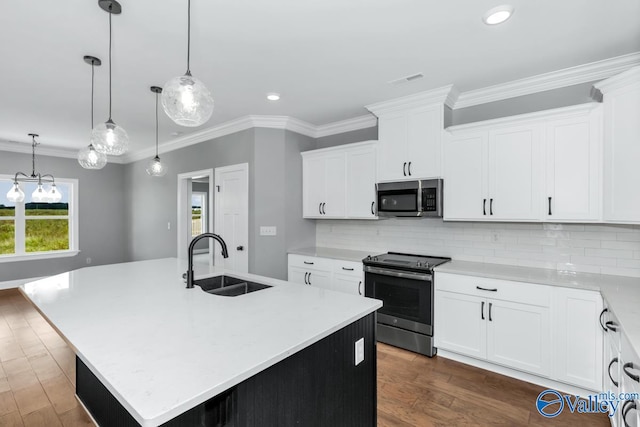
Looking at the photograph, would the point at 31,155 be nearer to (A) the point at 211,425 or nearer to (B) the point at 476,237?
(A) the point at 211,425

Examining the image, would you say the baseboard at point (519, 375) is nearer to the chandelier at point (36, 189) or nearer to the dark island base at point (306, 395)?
the dark island base at point (306, 395)

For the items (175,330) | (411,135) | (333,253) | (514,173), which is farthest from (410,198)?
(175,330)

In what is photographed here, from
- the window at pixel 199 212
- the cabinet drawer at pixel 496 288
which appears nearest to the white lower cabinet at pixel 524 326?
the cabinet drawer at pixel 496 288

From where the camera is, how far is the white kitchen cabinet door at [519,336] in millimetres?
2457

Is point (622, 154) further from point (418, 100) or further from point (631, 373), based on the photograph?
point (418, 100)

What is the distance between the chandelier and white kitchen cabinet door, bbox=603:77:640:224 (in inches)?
283

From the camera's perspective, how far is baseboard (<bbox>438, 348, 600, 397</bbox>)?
7.85 feet

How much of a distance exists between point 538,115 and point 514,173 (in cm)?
51

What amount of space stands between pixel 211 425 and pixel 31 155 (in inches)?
290

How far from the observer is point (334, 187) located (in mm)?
Result: 4062

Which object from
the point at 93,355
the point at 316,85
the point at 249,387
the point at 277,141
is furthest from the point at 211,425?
the point at 277,141

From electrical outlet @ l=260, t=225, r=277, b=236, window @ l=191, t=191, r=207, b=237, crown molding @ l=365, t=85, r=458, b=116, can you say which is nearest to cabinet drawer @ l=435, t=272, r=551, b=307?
crown molding @ l=365, t=85, r=458, b=116

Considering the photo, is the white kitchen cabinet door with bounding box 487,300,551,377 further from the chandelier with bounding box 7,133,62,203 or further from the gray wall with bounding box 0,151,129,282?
the gray wall with bounding box 0,151,129,282

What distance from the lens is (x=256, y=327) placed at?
136 centimetres
